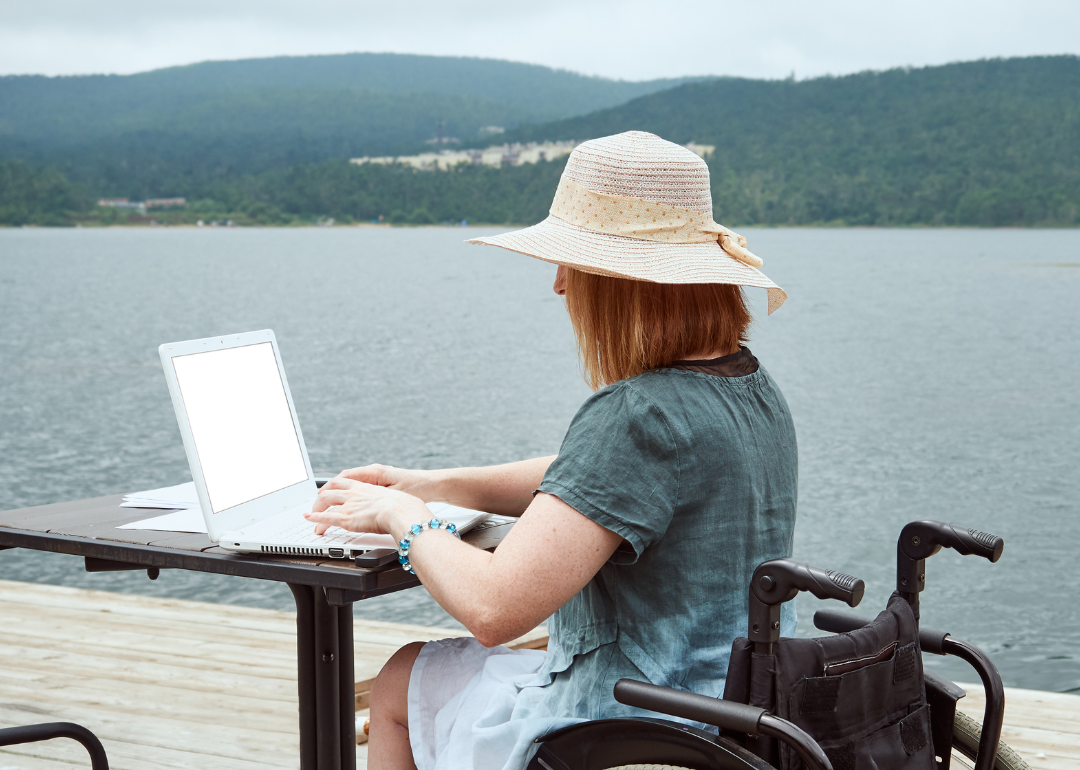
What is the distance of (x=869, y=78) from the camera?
73938 mm

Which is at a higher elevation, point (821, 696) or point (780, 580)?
point (780, 580)

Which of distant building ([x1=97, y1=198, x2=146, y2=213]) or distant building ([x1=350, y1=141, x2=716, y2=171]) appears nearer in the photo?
distant building ([x1=350, y1=141, x2=716, y2=171])

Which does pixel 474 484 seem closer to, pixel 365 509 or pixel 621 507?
pixel 365 509

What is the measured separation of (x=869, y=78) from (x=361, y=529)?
78540mm

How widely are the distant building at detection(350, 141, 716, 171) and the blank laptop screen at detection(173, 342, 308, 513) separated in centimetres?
6830

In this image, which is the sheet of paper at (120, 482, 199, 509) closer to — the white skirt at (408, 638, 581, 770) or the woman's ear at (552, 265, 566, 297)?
the white skirt at (408, 638, 581, 770)

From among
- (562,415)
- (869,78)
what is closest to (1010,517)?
(562,415)

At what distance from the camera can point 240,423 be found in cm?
160

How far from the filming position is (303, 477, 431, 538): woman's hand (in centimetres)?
138

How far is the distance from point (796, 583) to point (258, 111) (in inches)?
4363

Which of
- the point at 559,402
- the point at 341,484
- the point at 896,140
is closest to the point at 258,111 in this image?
the point at 896,140

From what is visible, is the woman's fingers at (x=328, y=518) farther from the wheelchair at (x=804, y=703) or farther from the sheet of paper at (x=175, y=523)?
the wheelchair at (x=804, y=703)

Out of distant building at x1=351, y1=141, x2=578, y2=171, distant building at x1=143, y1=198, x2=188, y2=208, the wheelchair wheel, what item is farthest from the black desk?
distant building at x1=143, y1=198, x2=188, y2=208

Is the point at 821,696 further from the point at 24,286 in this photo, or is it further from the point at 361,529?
the point at 24,286
